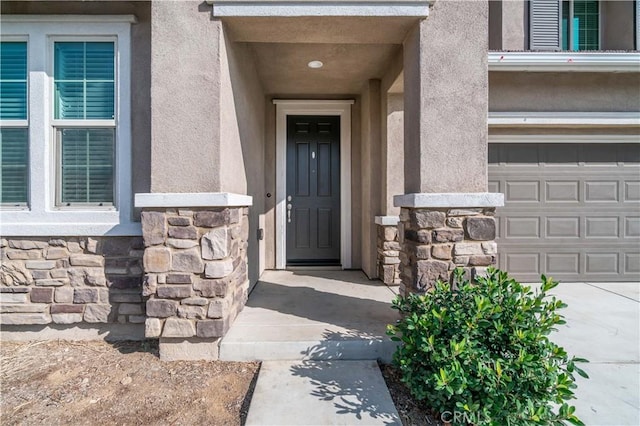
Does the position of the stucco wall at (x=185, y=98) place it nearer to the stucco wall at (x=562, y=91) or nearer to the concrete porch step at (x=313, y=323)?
the concrete porch step at (x=313, y=323)

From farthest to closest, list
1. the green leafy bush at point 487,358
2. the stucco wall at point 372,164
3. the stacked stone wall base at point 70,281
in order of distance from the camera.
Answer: the stucco wall at point 372,164
the stacked stone wall base at point 70,281
the green leafy bush at point 487,358

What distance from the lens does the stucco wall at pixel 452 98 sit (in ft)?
7.77

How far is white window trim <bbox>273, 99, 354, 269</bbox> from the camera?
4.66m

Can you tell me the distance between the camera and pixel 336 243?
478 cm

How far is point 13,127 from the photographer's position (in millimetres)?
2678

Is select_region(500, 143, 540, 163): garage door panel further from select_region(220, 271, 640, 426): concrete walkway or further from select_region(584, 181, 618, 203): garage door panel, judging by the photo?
select_region(220, 271, 640, 426): concrete walkway

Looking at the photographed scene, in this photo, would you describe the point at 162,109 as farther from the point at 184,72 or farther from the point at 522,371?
the point at 522,371

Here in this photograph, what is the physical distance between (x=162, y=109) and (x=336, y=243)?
309cm

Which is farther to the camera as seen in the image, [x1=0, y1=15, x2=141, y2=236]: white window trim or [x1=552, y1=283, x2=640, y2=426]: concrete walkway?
[x1=0, y1=15, x2=141, y2=236]: white window trim

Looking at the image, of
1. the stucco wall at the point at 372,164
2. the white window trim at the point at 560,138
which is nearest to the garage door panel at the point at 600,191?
the white window trim at the point at 560,138

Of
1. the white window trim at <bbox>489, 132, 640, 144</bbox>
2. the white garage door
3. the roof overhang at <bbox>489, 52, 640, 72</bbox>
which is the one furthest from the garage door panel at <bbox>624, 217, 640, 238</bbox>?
the roof overhang at <bbox>489, 52, 640, 72</bbox>

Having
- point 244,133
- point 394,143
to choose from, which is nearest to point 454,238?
point 394,143

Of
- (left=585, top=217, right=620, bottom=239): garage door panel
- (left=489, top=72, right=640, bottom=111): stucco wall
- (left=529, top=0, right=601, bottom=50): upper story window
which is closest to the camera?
(left=489, top=72, right=640, bottom=111): stucco wall

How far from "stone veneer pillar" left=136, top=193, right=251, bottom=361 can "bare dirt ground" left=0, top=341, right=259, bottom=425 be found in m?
0.25
